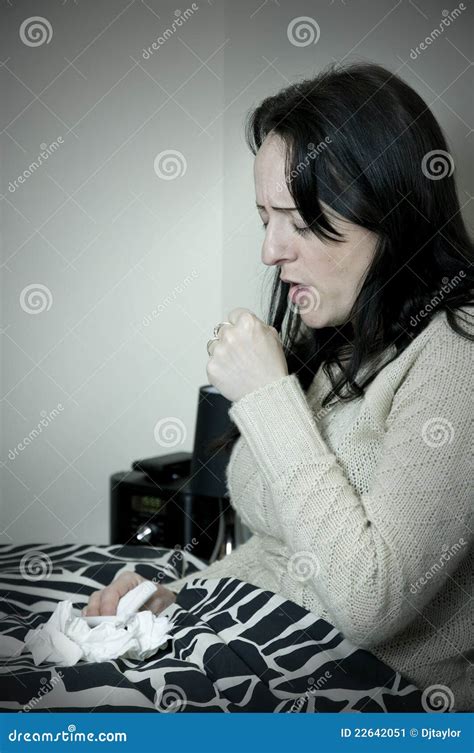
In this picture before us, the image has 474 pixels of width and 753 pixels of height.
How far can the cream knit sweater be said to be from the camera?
87cm

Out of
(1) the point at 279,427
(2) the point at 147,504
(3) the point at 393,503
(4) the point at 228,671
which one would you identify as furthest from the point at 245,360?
(2) the point at 147,504

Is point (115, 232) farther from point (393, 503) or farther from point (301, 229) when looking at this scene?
point (393, 503)

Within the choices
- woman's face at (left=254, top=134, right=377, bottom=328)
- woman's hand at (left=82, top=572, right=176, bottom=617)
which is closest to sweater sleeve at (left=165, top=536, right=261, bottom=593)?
woman's hand at (left=82, top=572, right=176, bottom=617)

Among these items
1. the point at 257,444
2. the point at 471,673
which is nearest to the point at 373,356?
the point at 257,444

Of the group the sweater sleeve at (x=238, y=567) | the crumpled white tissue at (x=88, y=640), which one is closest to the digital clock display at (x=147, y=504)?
the sweater sleeve at (x=238, y=567)

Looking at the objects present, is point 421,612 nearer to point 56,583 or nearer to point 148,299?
point 56,583

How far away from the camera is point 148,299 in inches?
78.8

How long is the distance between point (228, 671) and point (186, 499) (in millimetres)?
904

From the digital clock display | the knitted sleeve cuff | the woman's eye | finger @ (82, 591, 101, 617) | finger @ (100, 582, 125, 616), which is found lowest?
the digital clock display

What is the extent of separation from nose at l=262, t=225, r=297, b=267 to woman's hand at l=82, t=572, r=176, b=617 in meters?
0.50

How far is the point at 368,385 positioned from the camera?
1.08 metres

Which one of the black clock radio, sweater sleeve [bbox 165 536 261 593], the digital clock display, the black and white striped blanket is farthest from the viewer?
the digital clock display

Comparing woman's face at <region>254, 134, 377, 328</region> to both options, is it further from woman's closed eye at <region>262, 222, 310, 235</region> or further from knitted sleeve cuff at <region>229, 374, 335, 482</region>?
knitted sleeve cuff at <region>229, 374, 335, 482</region>
